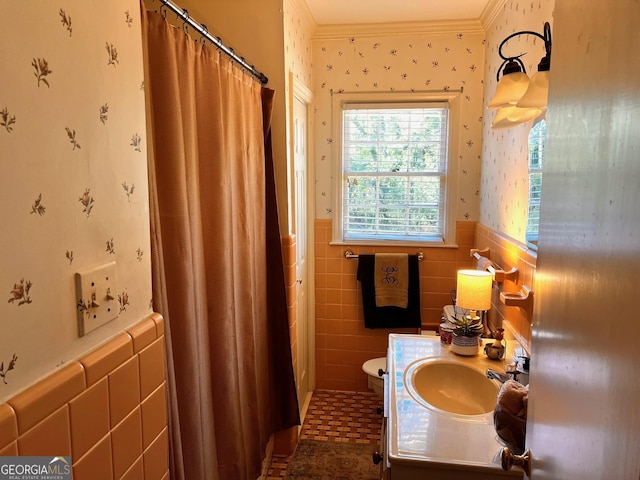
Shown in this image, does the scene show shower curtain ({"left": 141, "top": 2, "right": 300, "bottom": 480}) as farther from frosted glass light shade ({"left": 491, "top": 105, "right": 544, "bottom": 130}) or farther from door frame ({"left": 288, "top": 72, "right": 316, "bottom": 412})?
frosted glass light shade ({"left": 491, "top": 105, "right": 544, "bottom": 130})

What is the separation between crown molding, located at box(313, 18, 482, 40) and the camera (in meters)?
2.80

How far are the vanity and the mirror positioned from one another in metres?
0.56

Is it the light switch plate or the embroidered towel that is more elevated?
the light switch plate

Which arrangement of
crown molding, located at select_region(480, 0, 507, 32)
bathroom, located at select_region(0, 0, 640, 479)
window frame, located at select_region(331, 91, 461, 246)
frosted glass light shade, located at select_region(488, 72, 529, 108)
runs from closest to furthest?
1. bathroom, located at select_region(0, 0, 640, 479)
2. frosted glass light shade, located at select_region(488, 72, 529, 108)
3. crown molding, located at select_region(480, 0, 507, 32)
4. window frame, located at select_region(331, 91, 461, 246)

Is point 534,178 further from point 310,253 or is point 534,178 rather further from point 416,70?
point 310,253

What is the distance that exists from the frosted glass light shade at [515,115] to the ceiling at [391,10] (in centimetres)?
123

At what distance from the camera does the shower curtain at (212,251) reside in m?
1.31

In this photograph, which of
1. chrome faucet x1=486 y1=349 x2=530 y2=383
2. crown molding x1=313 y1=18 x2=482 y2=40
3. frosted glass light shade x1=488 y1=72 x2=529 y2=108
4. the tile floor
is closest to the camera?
frosted glass light shade x1=488 y1=72 x2=529 y2=108

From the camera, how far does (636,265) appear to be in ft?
1.72

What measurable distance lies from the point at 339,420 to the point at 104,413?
7.47 feet

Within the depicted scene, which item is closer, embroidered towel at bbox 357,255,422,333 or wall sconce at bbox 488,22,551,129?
wall sconce at bbox 488,22,551,129

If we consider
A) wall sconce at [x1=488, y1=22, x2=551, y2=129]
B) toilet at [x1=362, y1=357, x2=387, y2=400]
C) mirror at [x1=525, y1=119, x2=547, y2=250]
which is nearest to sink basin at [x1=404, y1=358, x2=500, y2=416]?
mirror at [x1=525, y1=119, x2=547, y2=250]

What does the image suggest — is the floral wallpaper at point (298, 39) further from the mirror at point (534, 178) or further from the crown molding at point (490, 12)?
the mirror at point (534, 178)

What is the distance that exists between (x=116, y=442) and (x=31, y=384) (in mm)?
274
